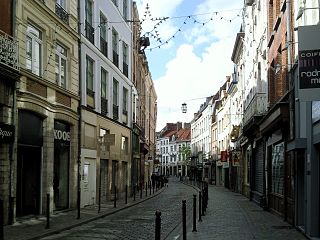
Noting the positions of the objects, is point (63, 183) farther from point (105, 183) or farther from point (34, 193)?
point (105, 183)

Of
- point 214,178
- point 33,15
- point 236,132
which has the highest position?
point 33,15

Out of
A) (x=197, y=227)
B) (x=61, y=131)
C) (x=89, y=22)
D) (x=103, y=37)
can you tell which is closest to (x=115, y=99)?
(x=103, y=37)

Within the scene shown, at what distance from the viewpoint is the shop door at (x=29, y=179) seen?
1792 centimetres

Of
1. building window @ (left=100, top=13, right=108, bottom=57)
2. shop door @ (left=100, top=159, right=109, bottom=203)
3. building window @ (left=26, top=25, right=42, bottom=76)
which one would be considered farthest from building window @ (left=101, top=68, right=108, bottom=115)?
building window @ (left=26, top=25, right=42, bottom=76)

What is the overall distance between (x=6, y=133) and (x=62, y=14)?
24.1 ft

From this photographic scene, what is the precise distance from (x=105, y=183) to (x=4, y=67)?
1470 cm

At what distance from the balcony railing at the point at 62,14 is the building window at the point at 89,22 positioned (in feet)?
9.49

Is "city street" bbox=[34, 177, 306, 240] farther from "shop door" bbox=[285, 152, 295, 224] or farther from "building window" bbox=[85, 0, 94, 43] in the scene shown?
"building window" bbox=[85, 0, 94, 43]

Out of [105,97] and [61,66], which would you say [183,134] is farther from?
[61,66]

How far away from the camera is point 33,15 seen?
59.6 ft

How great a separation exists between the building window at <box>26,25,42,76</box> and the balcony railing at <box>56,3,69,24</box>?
6.71 feet

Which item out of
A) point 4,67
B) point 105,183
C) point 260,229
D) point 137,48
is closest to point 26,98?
point 4,67

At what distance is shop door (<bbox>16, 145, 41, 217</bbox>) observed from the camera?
706 inches

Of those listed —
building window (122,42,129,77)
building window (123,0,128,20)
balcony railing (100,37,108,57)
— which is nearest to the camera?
balcony railing (100,37,108,57)
